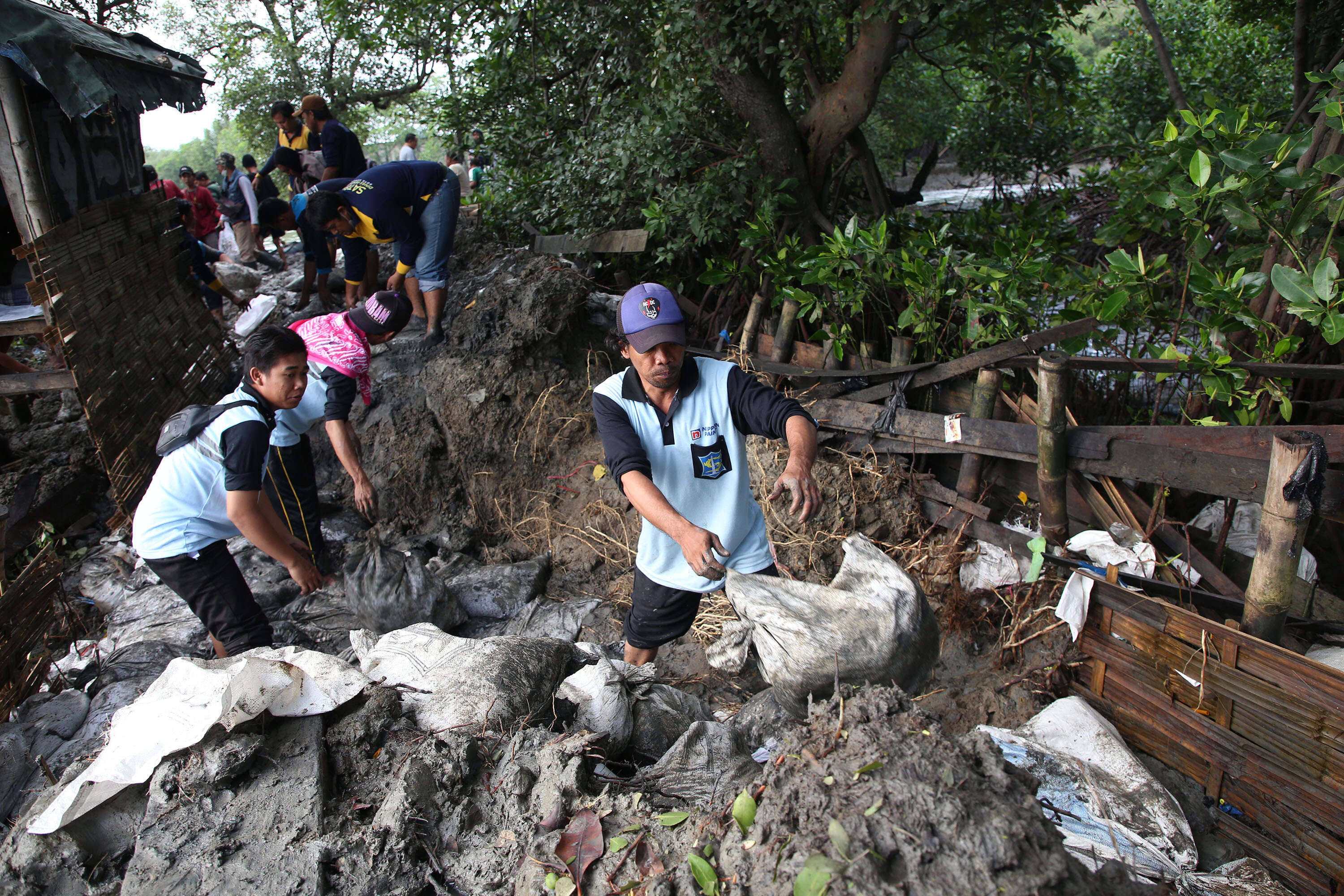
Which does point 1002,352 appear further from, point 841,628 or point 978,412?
point 841,628

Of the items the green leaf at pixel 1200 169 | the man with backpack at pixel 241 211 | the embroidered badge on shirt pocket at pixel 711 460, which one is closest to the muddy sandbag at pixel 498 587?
the embroidered badge on shirt pocket at pixel 711 460

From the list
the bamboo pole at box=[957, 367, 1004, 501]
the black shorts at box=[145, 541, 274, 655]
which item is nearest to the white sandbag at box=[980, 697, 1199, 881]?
the bamboo pole at box=[957, 367, 1004, 501]

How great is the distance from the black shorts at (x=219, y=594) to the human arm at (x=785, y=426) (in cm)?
213

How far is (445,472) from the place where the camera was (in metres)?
4.95

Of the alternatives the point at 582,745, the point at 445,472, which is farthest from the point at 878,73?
the point at 582,745

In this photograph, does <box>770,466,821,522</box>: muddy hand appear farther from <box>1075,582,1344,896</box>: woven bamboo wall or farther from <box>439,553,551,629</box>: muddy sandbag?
<box>439,553,551,629</box>: muddy sandbag

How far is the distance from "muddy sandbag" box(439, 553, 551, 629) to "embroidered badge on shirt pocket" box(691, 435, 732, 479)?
1948mm

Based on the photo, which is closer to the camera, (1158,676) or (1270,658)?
(1270,658)

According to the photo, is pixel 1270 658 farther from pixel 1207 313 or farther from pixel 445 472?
pixel 445 472

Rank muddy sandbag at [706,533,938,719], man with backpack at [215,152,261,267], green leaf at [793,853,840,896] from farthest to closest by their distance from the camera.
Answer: man with backpack at [215,152,261,267] → muddy sandbag at [706,533,938,719] → green leaf at [793,853,840,896]

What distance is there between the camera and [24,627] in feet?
9.82

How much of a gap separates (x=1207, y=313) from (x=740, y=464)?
2223 mm

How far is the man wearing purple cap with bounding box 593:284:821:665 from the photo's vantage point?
7.53ft

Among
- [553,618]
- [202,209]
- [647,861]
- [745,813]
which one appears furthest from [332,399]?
[202,209]
